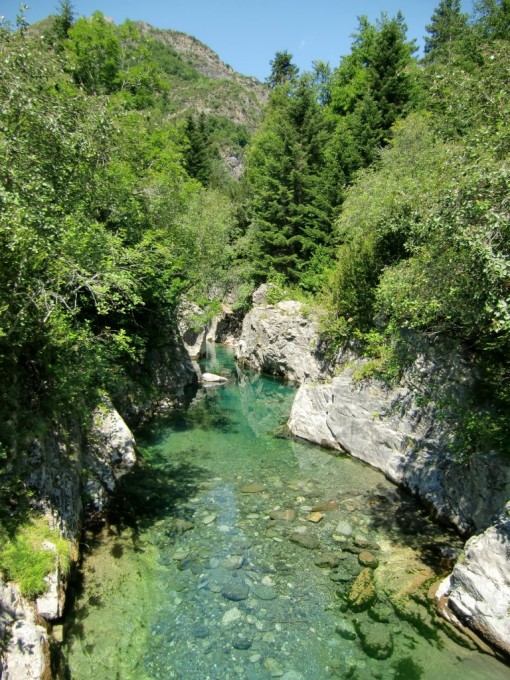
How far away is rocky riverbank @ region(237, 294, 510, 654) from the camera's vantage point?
23.0 ft

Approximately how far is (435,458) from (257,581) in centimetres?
598

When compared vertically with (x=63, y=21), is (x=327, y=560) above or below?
below

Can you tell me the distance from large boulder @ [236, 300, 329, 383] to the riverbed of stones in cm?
1183

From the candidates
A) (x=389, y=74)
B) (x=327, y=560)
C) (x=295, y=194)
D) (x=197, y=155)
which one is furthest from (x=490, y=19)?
(x=197, y=155)

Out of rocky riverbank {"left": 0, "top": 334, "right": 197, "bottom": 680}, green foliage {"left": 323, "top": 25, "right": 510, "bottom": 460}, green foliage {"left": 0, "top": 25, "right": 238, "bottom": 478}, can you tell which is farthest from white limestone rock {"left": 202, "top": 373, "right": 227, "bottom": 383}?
rocky riverbank {"left": 0, "top": 334, "right": 197, "bottom": 680}

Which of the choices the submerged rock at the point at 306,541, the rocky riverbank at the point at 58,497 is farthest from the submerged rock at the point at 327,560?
the rocky riverbank at the point at 58,497

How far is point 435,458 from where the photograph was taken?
11211 millimetres

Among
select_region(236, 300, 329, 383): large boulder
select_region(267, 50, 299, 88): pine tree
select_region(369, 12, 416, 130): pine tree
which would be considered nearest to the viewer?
select_region(236, 300, 329, 383): large boulder

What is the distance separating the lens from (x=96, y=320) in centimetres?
1483

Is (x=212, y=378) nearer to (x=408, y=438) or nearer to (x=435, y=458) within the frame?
(x=408, y=438)

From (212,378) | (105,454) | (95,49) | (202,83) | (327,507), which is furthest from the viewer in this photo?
(202,83)

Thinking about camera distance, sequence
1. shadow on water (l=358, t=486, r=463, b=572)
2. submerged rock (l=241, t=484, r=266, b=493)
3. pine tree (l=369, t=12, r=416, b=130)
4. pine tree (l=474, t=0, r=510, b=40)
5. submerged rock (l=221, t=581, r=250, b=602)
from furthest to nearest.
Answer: pine tree (l=369, t=12, r=416, b=130)
pine tree (l=474, t=0, r=510, b=40)
submerged rock (l=241, t=484, r=266, b=493)
shadow on water (l=358, t=486, r=463, b=572)
submerged rock (l=221, t=581, r=250, b=602)

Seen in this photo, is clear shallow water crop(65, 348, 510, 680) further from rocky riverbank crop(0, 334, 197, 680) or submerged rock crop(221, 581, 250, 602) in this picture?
rocky riverbank crop(0, 334, 197, 680)

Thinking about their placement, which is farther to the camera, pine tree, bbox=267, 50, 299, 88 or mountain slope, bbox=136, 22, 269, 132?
mountain slope, bbox=136, 22, 269, 132
